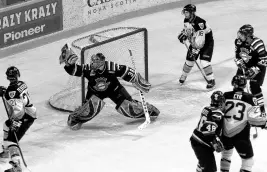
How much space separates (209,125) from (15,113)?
2.22 meters

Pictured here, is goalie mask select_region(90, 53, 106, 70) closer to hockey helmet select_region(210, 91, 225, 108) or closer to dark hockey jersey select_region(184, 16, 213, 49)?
dark hockey jersey select_region(184, 16, 213, 49)

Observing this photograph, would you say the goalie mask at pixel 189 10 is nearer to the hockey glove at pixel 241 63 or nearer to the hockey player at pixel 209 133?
the hockey glove at pixel 241 63

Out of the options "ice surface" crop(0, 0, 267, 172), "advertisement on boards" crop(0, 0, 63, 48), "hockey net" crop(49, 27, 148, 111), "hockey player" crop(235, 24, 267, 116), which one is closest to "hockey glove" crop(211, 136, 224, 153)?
"ice surface" crop(0, 0, 267, 172)

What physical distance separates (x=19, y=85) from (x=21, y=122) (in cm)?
43

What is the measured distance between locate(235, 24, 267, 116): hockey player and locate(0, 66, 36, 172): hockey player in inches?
107

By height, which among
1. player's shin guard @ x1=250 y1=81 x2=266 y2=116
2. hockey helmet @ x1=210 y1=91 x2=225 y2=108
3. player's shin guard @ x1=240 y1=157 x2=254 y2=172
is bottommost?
player's shin guard @ x1=250 y1=81 x2=266 y2=116

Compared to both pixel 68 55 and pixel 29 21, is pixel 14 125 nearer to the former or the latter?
pixel 68 55

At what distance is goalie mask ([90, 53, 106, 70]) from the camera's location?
34.3 ft

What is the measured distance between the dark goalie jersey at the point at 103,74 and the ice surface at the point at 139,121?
61 centimetres

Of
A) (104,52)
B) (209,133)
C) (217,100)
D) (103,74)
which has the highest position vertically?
(217,100)

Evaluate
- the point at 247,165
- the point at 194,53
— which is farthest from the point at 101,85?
the point at 247,165


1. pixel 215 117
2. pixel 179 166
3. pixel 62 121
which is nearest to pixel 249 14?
pixel 62 121

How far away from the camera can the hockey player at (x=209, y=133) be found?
8.44m

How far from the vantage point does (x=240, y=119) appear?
8648 mm
